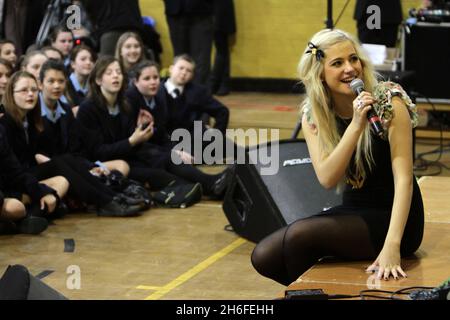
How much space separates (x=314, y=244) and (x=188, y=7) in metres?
6.68

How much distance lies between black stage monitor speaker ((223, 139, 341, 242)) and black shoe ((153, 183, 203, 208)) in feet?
3.00

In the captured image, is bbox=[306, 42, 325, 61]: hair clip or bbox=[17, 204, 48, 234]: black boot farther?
bbox=[17, 204, 48, 234]: black boot

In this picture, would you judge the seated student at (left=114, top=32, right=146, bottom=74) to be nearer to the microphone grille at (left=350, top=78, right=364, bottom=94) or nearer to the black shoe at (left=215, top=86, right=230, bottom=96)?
the black shoe at (left=215, top=86, right=230, bottom=96)

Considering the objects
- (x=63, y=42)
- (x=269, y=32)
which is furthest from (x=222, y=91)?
(x=63, y=42)

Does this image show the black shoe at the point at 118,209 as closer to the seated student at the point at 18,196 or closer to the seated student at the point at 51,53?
the seated student at the point at 18,196

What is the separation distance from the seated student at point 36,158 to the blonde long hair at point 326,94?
2850 millimetres

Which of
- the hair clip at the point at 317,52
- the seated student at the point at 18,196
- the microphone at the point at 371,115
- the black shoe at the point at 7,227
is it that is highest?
the hair clip at the point at 317,52

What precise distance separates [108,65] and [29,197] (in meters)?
1.35

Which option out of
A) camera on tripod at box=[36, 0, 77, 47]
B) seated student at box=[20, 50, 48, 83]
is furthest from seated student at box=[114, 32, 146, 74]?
camera on tripod at box=[36, 0, 77, 47]

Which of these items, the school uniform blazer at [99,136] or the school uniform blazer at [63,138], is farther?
the school uniform blazer at [99,136]

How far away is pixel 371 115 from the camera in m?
3.70

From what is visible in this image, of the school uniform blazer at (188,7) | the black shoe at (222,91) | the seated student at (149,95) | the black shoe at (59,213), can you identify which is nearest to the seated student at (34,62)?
the seated student at (149,95)

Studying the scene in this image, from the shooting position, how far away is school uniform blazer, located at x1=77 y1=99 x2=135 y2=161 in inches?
281

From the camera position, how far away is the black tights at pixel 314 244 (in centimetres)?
389
